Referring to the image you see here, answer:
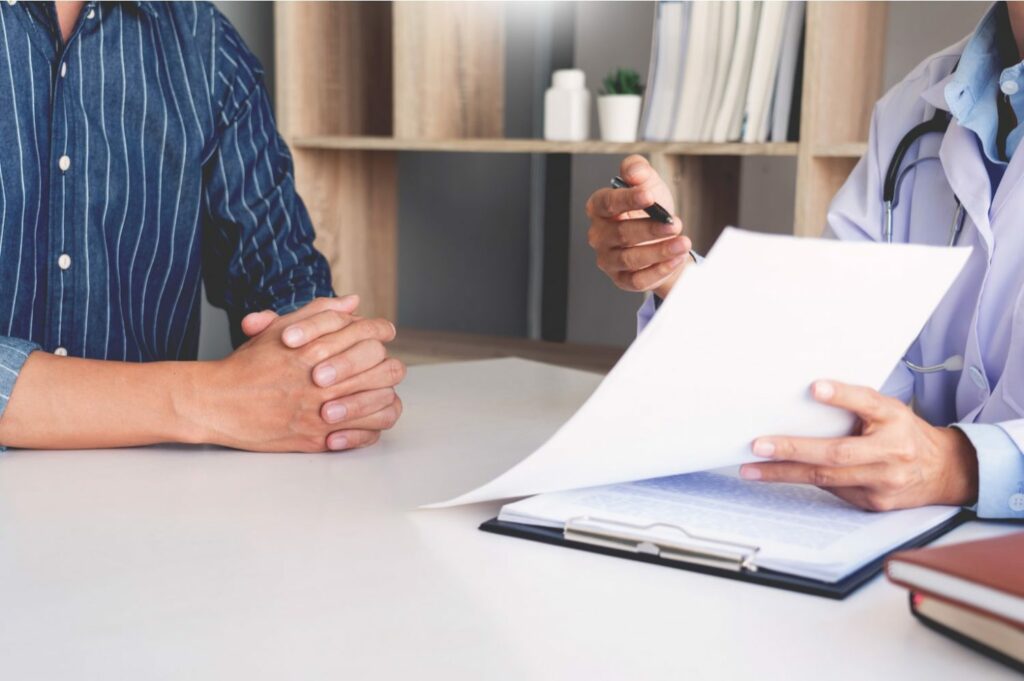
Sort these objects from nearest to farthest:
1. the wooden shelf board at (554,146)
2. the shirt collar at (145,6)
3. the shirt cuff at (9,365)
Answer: the shirt cuff at (9,365) < the shirt collar at (145,6) < the wooden shelf board at (554,146)

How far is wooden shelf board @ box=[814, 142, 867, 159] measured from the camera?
2129mm

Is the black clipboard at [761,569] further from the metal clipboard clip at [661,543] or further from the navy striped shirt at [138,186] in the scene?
the navy striped shirt at [138,186]

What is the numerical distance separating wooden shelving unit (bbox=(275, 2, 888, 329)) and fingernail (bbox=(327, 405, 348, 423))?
1.30 meters

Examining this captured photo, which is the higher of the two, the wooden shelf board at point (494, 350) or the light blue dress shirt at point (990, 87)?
the light blue dress shirt at point (990, 87)

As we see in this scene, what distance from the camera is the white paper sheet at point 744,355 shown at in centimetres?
76

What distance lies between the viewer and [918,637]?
0.67 metres

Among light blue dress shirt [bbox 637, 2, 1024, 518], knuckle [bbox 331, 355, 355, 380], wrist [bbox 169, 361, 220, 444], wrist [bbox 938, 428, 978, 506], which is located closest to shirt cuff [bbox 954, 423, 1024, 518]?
wrist [bbox 938, 428, 978, 506]

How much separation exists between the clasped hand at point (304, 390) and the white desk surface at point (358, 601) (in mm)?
103

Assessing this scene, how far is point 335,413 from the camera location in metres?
1.12

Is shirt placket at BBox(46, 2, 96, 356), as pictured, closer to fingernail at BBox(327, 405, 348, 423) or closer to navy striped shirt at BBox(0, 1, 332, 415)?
navy striped shirt at BBox(0, 1, 332, 415)

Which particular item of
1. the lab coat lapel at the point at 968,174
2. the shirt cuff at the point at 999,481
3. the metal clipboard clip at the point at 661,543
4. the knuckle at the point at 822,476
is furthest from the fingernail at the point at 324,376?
the lab coat lapel at the point at 968,174

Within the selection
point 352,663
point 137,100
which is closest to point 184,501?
point 352,663

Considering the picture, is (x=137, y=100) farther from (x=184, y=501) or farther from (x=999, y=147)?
(x=999, y=147)

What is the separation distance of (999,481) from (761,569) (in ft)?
0.90
